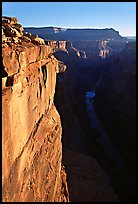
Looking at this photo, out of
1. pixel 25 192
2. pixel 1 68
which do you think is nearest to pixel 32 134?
pixel 25 192

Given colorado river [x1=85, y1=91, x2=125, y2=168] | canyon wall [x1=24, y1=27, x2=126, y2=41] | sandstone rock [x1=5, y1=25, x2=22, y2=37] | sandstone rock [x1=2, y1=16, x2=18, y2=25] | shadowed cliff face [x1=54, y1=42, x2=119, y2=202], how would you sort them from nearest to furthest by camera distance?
sandstone rock [x1=5, y1=25, x2=22, y2=37]
sandstone rock [x1=2, y1=16, x2=18, y2=25]
shadowed cliff face [x1=54, y1=42, x2=119, y2=202]
colorado river [x1=85, y1=91, x2=125, y2=168]
canyon wall [x1=24, y1=27, x2=126, y2=41]

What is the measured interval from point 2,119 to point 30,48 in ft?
8.57

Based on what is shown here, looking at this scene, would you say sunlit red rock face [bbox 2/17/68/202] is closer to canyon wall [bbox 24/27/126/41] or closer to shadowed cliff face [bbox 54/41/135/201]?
shadowed cliff face [bbox 54/41/135/201]

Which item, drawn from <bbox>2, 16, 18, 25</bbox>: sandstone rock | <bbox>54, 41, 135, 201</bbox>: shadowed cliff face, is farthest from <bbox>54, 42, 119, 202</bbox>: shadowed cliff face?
<bbox>2, 16, 18, 25</bbox>: sandstone rock

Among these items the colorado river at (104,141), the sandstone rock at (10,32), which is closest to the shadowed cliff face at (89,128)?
the colorado river at (104,141)

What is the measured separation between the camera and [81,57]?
174ft

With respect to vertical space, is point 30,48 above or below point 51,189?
above

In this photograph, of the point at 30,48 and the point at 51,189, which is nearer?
the point at 30,48

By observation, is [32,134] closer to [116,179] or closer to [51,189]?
[51,189]

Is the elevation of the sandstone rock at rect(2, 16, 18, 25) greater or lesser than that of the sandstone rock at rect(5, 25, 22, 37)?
greater

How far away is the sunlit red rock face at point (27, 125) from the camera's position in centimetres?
525

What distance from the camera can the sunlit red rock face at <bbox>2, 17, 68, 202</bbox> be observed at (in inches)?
207

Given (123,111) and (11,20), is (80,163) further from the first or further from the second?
(123,111)

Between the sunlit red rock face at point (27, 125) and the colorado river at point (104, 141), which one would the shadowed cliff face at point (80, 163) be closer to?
the colorado river at point (104, 141)
